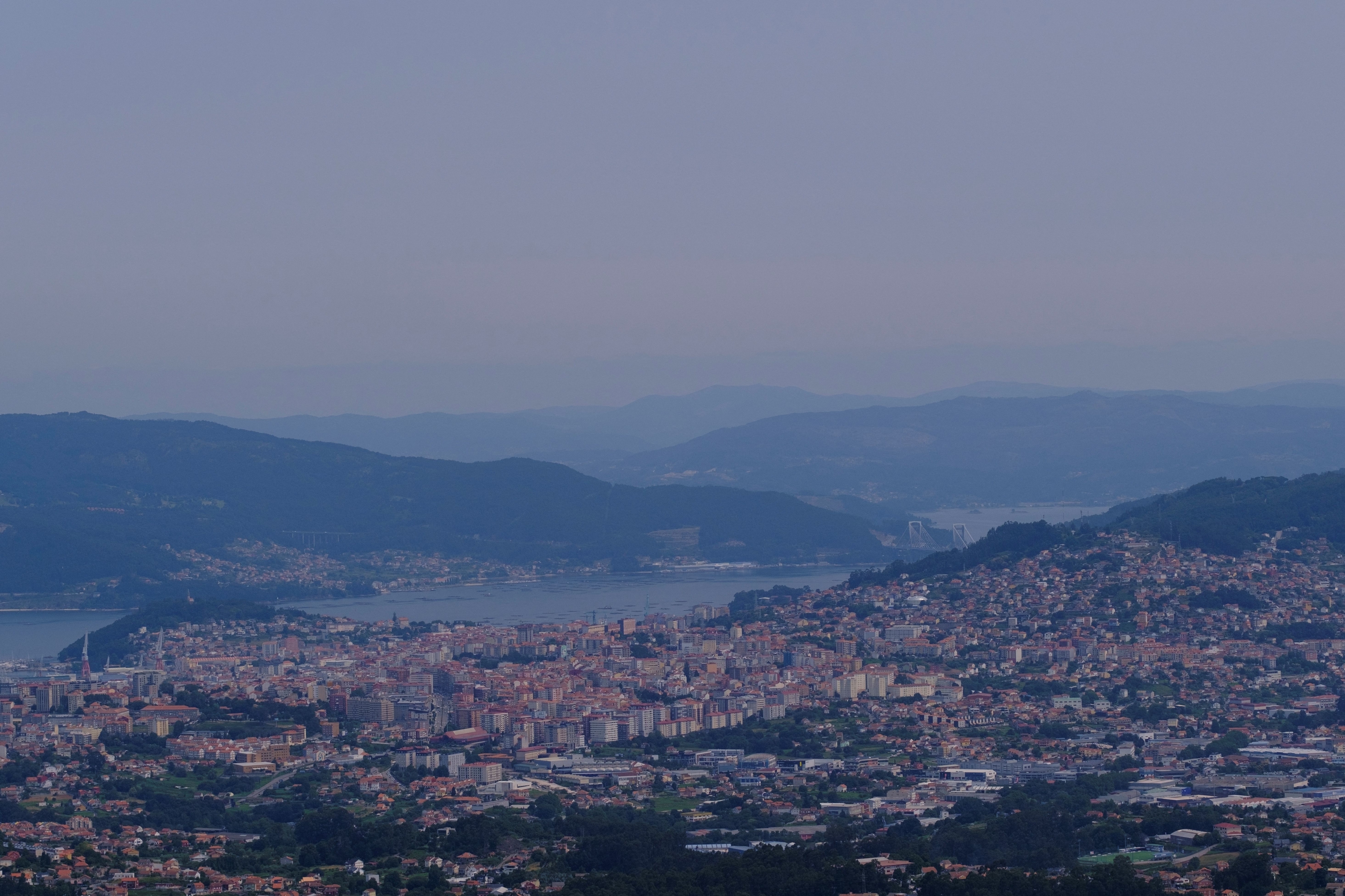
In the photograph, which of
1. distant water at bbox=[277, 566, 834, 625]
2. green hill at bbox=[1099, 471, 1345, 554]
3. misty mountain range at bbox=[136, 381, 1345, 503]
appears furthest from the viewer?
misty mountain range at bbox=[136, 381, 1345, 503]

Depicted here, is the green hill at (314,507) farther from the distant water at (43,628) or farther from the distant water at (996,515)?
the distant water at (996,515)

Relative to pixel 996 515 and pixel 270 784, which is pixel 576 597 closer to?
pixel 270 784

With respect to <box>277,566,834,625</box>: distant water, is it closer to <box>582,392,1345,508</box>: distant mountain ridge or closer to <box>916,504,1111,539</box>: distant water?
<box>916,504,1111,539</box>: distant water

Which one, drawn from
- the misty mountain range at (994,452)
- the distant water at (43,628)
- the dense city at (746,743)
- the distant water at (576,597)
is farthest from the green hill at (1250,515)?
the misty mountain range at (994,452)

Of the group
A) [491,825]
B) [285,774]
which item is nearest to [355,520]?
[285,774]

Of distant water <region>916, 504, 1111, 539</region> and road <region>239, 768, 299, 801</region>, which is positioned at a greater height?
distant water <region>916, 504, 1111, 539</region>

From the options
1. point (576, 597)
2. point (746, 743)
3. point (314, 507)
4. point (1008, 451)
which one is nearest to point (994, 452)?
point (1008, 451)

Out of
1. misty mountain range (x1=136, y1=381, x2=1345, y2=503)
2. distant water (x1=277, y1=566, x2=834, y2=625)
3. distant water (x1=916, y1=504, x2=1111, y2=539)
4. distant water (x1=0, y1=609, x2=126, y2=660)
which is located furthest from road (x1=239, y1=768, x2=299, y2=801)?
misty mountain range (x1=136, y1=381, x2=1345, y2=503)
